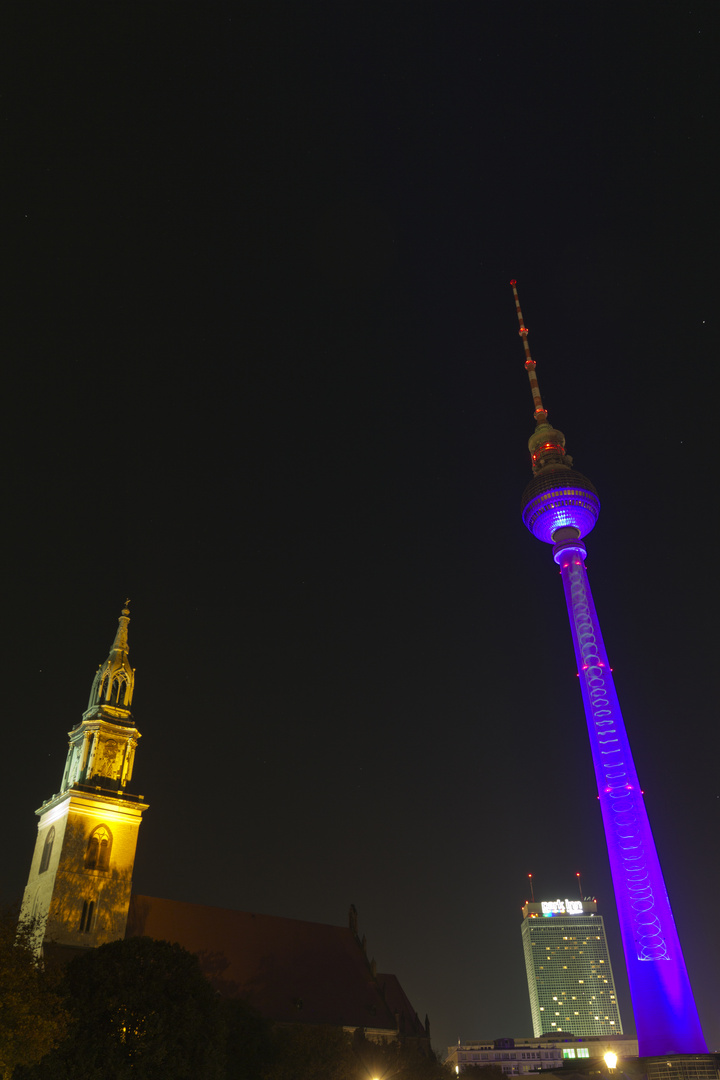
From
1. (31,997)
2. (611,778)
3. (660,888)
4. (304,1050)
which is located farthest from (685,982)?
(31,997)

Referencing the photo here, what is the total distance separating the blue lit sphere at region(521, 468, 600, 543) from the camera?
98.9 meters

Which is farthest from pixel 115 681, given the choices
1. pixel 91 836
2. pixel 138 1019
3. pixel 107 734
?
pixel 138 1019

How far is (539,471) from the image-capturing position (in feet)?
340

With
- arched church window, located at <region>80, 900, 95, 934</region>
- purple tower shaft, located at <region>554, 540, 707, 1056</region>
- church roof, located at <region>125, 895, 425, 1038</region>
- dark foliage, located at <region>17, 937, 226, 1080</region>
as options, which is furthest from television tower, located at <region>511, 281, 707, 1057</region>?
arched church window, located at <region>80, 900, 95, 934</region>

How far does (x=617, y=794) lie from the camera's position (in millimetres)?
80375

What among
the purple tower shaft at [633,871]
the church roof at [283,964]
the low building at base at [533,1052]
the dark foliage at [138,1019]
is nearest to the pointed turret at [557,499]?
the purple tower shaft at [633,871]

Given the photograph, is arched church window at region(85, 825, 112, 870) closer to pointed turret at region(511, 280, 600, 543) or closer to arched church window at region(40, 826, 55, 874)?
arched church window at region(40, 826, 55, 874)

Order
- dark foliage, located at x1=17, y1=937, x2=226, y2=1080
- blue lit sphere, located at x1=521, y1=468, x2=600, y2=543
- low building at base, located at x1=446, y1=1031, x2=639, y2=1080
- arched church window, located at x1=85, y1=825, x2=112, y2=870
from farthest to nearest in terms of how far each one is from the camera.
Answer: low building at base, located at x1=446, y1=1031, x2=639, y2=1080 → blue lit sphere, located at x1=521, y1=468, x2=600, y2=543 → arched church window, located at x1=85, y1=825, x2=112, y2=870 → dark foliage, located at x1=17, y1=937, x2=226, y2=1080

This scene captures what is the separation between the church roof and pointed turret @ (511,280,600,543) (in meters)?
53.1

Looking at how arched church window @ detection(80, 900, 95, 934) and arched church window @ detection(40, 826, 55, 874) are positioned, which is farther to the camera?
arched church window @ detection(40, 826, 55, 874)

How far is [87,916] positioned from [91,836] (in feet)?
17.0

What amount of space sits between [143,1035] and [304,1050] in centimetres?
1429

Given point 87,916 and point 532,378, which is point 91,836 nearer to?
point 87,916

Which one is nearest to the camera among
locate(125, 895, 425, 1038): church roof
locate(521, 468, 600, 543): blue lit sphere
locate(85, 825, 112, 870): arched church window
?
locate(85, 825, 112, 870): arched church window
